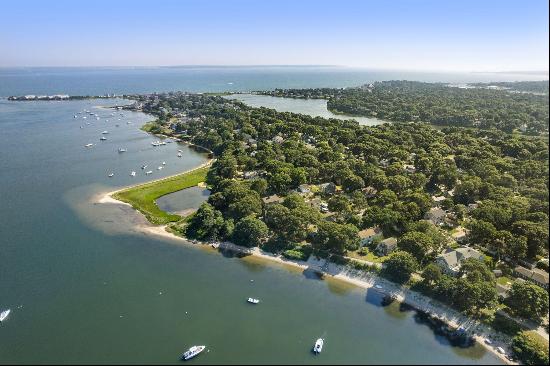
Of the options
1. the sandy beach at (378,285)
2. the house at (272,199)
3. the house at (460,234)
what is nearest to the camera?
the sandy beach at (378,285)

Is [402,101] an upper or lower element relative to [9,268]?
upper

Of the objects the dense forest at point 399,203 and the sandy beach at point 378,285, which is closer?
the sandy beach at point 378,285

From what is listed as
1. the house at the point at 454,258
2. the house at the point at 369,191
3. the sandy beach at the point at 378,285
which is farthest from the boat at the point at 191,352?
the house at the point at 369,191

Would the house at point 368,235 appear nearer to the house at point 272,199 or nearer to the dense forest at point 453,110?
the house at point 272,199

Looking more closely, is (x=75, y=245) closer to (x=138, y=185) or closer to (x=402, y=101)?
(x=138, y=185)

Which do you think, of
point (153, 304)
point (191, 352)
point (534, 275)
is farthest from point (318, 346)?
point (534, 275)

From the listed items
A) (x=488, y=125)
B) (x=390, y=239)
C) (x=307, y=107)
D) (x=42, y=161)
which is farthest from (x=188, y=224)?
(x=307, y=107)

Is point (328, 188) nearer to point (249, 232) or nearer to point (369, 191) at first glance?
point (369, 191)
